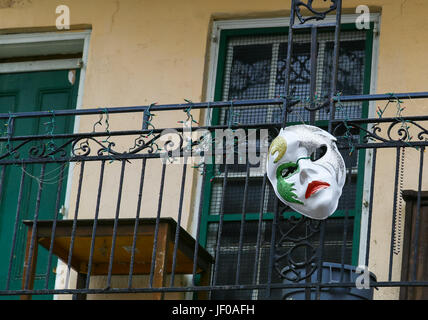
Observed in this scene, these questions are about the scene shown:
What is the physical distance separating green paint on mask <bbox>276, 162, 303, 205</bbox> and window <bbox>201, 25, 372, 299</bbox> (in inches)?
59.1

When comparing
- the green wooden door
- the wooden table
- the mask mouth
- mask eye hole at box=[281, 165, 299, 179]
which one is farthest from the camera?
the green wooden door

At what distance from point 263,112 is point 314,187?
2438 millimetres

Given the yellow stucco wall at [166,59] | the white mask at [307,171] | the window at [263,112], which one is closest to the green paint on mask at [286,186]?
the white mask at [307,171]

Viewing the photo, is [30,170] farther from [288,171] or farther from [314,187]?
[314,187]

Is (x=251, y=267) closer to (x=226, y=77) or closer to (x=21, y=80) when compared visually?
(x=226, y=77)

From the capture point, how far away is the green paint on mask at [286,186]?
761 cm

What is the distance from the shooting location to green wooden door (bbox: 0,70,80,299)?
32.8 feet

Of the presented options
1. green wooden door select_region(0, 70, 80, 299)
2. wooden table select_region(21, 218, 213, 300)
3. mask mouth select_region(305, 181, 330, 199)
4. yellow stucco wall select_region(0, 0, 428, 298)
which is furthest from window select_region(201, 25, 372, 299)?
mask mouth select_region(305, 181, 330, 199)

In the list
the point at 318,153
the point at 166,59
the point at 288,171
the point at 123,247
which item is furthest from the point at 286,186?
the point at 166,59

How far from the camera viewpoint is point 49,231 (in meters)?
8.84

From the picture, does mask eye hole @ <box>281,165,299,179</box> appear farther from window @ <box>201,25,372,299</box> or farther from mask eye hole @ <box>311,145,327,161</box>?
window @ <box>201,25,372,299</box>

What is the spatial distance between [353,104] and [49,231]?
2.68 meters

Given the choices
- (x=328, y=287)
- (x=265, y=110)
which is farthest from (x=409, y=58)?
(x=328, y=287)

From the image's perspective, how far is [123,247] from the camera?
29.5ft
